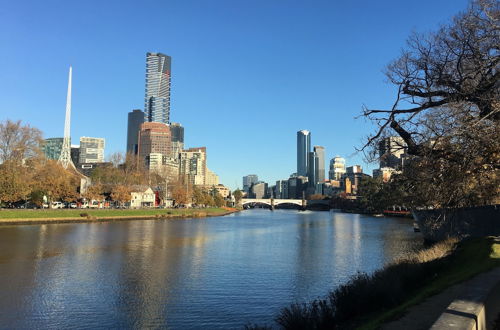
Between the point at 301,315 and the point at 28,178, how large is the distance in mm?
74207

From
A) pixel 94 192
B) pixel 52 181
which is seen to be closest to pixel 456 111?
pixel 52 181

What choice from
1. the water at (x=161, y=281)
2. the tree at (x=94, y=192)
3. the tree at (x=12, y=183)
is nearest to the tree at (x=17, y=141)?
the tree at (x=12, y=183)

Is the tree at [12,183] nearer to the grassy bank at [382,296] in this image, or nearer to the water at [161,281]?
the water at [161,281]

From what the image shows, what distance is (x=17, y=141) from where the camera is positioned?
70.4 metres

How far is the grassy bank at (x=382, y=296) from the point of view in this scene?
41.5 ft

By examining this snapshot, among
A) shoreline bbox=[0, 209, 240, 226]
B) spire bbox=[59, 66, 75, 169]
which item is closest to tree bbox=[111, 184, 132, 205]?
shoreline bbox=[0, 209, 240, 226]

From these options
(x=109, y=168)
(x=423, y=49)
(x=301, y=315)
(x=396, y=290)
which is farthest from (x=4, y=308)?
(x=109, y=168)

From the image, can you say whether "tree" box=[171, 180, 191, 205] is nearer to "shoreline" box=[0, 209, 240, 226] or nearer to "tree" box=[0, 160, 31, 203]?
"shoreline" box=[0, 209, 240, 226]

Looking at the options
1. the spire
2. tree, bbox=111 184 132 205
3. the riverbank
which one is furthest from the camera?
the spire

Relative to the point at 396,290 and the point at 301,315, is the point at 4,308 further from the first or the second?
the point at 396,290

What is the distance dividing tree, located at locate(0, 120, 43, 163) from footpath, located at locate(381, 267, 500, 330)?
2917 inches

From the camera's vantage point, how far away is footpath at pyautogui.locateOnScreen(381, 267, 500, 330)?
792 centimetres

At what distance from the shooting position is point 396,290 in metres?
15.1

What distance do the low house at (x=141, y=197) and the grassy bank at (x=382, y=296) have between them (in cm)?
11194
